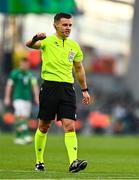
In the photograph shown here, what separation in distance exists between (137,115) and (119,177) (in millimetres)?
28016

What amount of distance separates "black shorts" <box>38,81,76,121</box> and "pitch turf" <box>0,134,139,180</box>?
0.90 m

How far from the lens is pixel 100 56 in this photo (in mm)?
55625

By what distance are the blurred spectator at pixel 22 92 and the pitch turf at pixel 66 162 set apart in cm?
83

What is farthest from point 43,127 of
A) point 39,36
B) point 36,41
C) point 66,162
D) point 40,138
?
point 66,162

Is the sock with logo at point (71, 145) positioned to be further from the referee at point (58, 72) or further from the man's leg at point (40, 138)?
the man's leg at point (40, 138)

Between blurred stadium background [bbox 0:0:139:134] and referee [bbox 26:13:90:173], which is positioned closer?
referee [bbox 26:13:90:173]

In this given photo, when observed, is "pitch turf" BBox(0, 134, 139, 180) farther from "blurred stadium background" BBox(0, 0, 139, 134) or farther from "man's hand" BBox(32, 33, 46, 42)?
"blurred stadium background" BBox(0, 0, 139, 134)

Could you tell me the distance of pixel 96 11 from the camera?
56062 millimetres

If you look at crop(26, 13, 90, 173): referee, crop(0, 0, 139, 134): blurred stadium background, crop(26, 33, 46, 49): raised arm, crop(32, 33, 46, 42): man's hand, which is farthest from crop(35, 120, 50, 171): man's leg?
crop(0, 0, 139, 134): blurred stadium background

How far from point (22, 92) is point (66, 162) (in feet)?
25.7

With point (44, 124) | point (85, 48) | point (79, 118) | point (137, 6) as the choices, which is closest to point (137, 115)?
point (79, 118)

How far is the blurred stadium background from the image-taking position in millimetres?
42562

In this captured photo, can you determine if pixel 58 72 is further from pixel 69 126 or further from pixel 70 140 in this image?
pixel 70 140

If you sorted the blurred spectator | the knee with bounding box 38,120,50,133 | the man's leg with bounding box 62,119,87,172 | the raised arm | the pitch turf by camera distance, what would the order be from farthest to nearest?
the blurred spectator → the knee with bounding box 38,120,50,133 → the raised arm → the man's leg with bounding box 62,119,87,172 → the pitch turf
